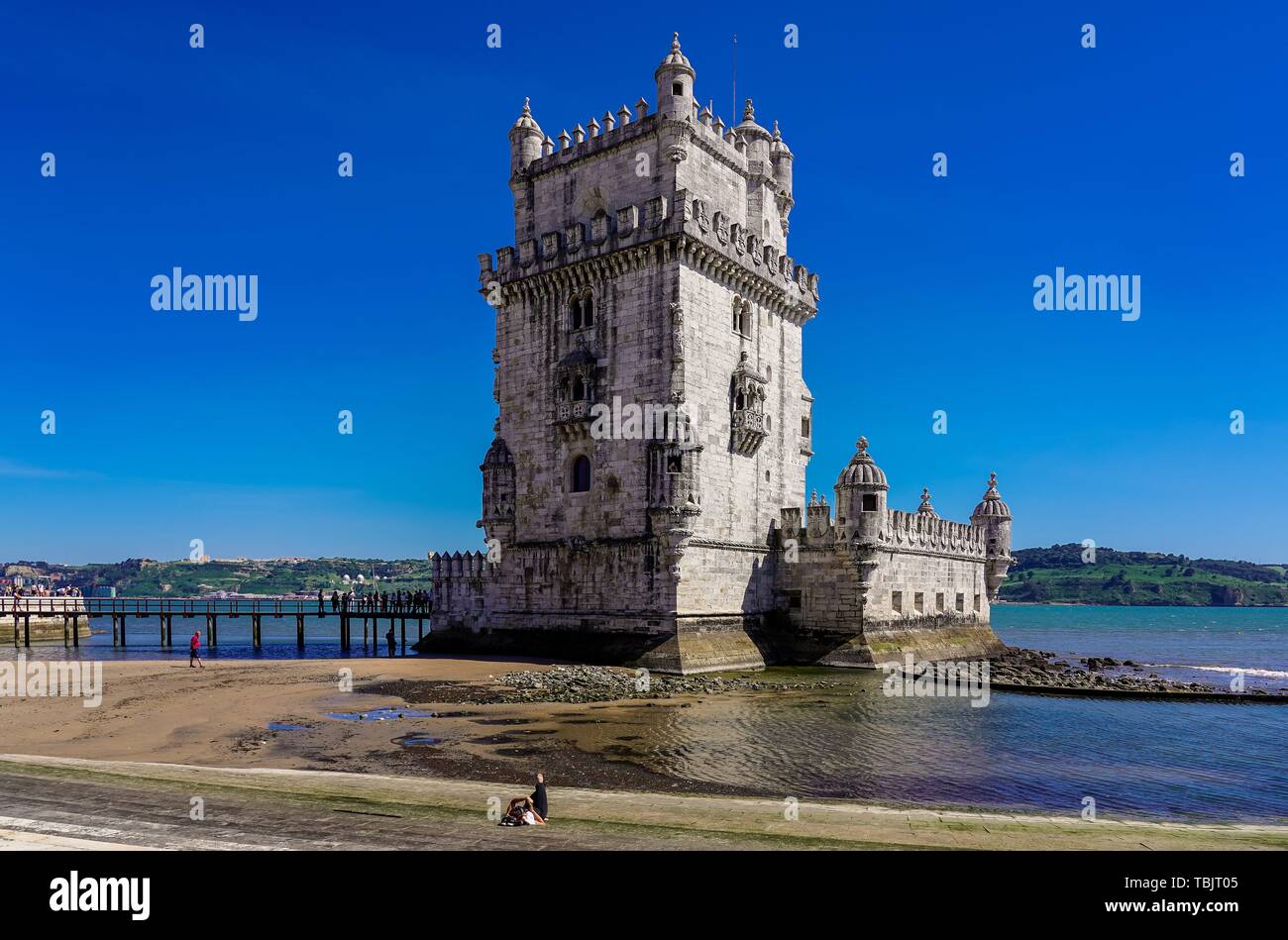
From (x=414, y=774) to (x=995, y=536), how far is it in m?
45.8

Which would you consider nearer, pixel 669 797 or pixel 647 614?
pixel 669 797

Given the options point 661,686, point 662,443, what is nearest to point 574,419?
point 662,443

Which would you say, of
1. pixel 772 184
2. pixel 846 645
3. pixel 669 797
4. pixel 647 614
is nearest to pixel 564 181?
pixel 772 184

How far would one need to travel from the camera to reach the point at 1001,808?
16281 mm

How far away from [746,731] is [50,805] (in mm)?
16648

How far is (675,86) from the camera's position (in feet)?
129

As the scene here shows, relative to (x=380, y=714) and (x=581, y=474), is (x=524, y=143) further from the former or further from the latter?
(x=380, y=714)

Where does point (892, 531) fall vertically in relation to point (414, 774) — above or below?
above

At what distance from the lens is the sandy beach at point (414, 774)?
11602 mm

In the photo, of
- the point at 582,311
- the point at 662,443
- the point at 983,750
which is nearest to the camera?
the point at 983,750

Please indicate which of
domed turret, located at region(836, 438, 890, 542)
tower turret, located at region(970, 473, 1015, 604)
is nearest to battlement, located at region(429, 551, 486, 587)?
domed turret, located at region(836, 438, 890, 542)

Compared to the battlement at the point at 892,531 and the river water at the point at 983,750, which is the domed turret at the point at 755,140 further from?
the river water at the point at 983,750

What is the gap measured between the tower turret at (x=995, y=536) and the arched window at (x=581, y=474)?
2782 centimetres
